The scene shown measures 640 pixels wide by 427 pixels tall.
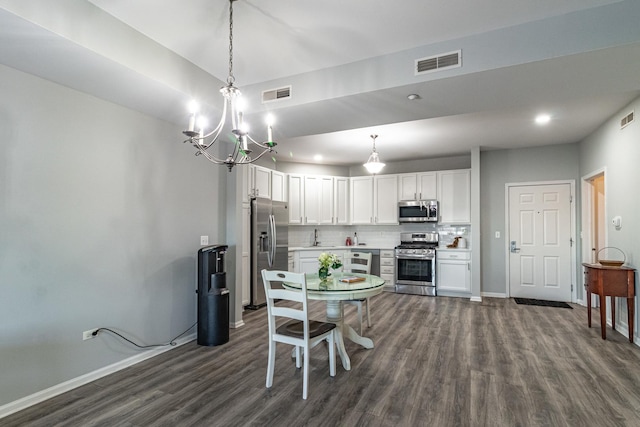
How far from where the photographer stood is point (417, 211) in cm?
662

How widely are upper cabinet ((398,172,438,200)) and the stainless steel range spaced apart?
2.62 feet

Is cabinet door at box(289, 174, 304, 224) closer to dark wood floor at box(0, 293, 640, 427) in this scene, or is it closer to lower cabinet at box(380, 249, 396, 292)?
lower cabinet at box(380, 249, 396, 292)

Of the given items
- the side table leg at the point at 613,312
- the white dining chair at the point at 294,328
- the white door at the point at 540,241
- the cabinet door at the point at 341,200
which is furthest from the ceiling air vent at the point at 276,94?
the white door at the point at 540,241

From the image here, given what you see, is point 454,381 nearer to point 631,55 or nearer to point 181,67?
point 631,55

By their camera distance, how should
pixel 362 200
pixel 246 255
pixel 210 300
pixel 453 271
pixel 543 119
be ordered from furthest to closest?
pixel 362 200, pixel 453 271, pixel 246 255, pixel 543 119, pixel 210 300

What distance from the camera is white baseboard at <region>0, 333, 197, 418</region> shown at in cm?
236

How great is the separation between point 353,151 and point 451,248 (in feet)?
8.33

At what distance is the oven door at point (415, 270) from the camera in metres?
6.23

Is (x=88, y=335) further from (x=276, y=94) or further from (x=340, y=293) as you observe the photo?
(x=276, y=94)

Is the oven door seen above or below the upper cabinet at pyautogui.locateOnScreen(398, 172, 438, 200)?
below

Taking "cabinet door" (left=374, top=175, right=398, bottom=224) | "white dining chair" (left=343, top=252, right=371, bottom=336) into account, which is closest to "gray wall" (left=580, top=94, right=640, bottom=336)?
"white dining chair" (left=343, top=252, right=371, bottom=336)

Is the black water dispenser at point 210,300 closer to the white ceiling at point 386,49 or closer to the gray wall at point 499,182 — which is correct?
the white ceiling at point 386,49

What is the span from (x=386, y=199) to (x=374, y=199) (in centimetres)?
26

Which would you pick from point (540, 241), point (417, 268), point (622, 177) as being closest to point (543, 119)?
point (622, 177)
